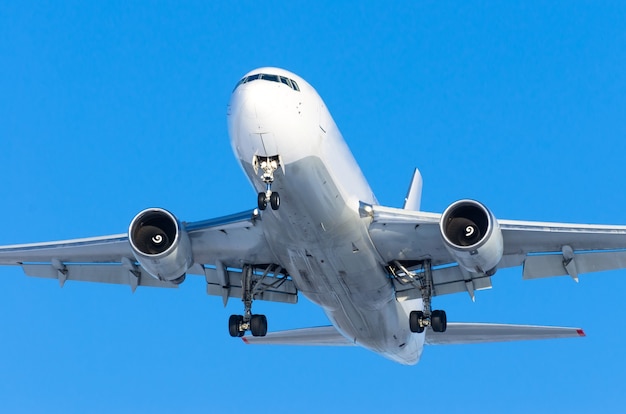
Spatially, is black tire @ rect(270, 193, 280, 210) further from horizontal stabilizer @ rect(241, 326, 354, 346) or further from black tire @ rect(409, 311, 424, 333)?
horizontal stabilizer @ rect(241, 326, 354, 346)

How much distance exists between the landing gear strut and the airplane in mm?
38

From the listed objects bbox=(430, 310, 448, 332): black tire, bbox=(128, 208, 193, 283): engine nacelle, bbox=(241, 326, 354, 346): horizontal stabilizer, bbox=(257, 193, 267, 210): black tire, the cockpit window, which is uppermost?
the cockpit window

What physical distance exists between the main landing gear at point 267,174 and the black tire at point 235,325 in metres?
5.62

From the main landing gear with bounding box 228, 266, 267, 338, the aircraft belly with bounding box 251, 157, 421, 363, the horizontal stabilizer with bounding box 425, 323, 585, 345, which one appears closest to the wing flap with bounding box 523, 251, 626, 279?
the horizontal stabilizer with bounding box 425, 323, 585, 345

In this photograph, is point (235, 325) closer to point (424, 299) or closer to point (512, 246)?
point (424, 299)

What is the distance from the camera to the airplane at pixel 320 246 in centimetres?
2319

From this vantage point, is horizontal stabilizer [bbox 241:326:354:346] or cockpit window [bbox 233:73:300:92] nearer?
cockpit window [bbox 233:73:300:92]

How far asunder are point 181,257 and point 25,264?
6754 millimetres

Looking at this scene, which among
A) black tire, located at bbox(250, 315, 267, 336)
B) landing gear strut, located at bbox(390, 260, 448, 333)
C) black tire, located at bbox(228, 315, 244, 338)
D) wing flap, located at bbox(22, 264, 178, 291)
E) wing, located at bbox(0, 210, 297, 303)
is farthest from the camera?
wing flap, located at bbox(22, 264, 178, 291)

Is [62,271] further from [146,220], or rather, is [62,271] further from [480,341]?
[480,341]

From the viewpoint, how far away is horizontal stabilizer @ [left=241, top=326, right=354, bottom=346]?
32537 millimetres

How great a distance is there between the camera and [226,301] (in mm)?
30016

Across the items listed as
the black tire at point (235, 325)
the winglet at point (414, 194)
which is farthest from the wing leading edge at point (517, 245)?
the winglet at point (414, 194)

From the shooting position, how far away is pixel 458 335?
3178 centimetres
